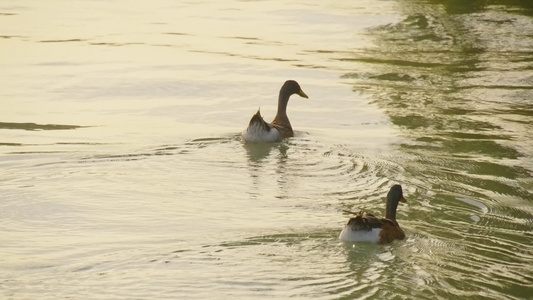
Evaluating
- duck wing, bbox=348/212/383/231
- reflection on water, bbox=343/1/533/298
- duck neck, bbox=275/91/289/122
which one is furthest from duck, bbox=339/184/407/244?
duck neck, bbox=275/91/289/122

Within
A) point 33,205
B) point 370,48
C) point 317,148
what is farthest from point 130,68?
point 33,205

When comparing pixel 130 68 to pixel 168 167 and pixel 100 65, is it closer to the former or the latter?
pixel 100 65

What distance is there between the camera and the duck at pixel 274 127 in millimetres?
13602

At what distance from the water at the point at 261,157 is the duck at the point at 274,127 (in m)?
0.21

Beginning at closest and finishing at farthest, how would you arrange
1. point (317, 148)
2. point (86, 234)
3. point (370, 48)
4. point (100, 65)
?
point (86, 234), point (317, 148), point (100, 65), point (370, 48)

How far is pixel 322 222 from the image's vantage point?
34.3 ft

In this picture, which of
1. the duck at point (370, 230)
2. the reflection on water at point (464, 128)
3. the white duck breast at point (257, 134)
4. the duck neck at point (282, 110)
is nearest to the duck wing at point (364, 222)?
the duck at point (370, 230)

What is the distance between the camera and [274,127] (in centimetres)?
1427

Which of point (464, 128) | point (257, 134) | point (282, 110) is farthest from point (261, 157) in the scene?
point (464, 128)

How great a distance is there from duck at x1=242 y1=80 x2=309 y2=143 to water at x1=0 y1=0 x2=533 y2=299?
0.69 ft

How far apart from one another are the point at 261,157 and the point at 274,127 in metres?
0.97

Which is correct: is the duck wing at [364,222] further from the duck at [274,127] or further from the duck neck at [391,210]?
the duck at [274,127]

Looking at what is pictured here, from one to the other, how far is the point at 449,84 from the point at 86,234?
8.90 metres

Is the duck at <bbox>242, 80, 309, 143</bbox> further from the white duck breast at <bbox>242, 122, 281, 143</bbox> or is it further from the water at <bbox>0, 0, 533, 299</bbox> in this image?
the water at <bbox>0, 0, 533, 299</bbox>
